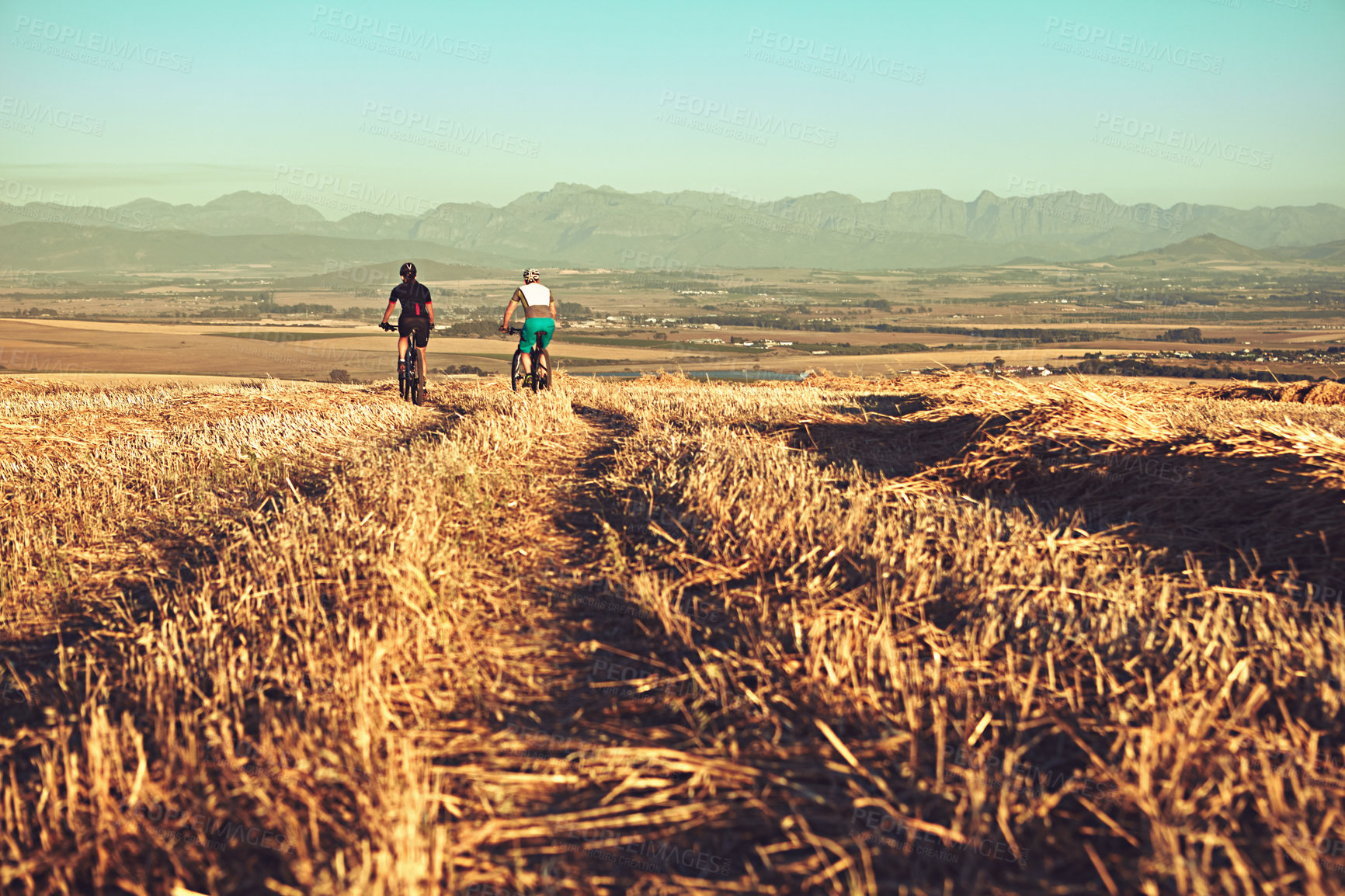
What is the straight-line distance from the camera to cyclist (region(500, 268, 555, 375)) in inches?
549

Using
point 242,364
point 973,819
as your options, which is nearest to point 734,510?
point 973,819

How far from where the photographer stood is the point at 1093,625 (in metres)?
3.87

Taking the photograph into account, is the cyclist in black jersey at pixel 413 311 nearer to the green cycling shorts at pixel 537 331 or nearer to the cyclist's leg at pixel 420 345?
the cyclist's leg at pixel 420 345

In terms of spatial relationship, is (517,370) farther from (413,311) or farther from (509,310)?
(413,311)

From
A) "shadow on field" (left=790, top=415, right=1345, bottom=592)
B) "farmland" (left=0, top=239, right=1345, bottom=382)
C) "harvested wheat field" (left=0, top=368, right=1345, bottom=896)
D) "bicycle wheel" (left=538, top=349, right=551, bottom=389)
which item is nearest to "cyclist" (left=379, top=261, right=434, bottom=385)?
"bicycle wheel" (left=538, top=349, right=551, bottom=389)

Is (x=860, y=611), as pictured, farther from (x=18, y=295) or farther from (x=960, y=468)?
(x=18, y=295)

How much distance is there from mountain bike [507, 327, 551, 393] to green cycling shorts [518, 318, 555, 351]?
6cm

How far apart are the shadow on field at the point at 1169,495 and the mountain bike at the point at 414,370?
761 centimetres

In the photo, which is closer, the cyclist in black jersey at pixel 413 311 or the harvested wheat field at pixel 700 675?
the harvested wheat field at pixel 700 675

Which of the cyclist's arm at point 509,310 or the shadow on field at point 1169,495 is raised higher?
the cyclist's arm at point 509,310

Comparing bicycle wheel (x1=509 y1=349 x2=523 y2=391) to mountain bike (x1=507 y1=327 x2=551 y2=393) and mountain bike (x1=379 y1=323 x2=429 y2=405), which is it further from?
mountain bike (x1=379 y1=323 x2=429 y2=405)

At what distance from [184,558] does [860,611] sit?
14.1 ft

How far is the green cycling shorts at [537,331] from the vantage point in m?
14.2

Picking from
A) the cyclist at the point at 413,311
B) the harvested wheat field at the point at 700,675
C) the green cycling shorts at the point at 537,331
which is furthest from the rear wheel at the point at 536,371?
the harvested wheat field at the point at 700,675
